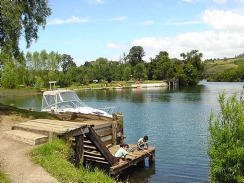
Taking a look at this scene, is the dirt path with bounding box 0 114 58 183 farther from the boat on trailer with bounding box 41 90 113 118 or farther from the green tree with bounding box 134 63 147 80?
the green tree with bounding box 134 63 147 80

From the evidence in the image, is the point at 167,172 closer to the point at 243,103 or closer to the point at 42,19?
the point at 243,103

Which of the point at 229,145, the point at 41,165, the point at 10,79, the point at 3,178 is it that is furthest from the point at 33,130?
the point at 10,79

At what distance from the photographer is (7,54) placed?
28.9 m

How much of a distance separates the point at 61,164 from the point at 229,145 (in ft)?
37.0

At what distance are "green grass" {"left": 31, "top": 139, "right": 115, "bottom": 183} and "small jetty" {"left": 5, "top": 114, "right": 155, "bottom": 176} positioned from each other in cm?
97

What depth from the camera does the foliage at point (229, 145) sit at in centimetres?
2145

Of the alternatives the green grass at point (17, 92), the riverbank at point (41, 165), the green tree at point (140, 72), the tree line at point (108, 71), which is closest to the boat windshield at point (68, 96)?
the riverbank at point (41, 165)

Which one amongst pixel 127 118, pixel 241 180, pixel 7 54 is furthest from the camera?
pixel 127 118

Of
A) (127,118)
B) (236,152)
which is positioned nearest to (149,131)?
(127,118)

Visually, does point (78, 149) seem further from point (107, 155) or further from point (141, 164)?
point (141, 164)

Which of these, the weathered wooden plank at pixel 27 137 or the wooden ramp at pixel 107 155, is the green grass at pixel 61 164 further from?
the wooden ramp at pixel 107 155

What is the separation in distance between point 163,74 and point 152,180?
16698 cm

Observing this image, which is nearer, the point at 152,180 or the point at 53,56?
the point at 152,180

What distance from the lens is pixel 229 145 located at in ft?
72.8
